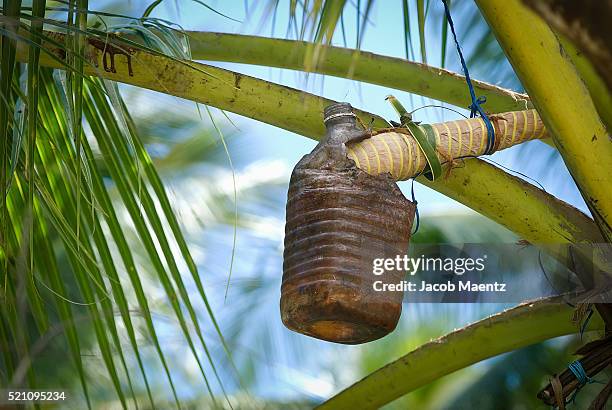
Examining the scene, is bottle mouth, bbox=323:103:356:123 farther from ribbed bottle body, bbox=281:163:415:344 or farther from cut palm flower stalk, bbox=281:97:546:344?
ribbed bottle body, bbox=281:163:415:344

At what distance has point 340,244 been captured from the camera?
4.35ft

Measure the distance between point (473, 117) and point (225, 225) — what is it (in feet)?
12.6

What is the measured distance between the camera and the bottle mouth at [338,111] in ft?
4.86

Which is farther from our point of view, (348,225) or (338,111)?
(338,111)

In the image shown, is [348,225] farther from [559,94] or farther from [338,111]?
[559,94]

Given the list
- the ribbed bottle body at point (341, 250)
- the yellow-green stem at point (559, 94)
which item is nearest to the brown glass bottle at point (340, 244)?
the ribbed bottle body at point (341, 250)

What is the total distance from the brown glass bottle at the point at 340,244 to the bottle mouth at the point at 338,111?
0.20ft

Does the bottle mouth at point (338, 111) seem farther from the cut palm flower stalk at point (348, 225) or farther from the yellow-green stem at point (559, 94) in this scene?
the yellow-green stem at point (559, 94)

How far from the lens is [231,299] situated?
5.21 meters

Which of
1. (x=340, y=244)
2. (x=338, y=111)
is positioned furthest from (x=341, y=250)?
(x=338, y=111)

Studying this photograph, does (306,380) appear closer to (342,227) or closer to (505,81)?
(505,81)

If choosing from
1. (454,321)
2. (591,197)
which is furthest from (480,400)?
(591,197)

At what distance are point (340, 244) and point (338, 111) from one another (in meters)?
0.25

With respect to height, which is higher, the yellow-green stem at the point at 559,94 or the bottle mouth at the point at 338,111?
the bottle mouth at the point at 338,111
